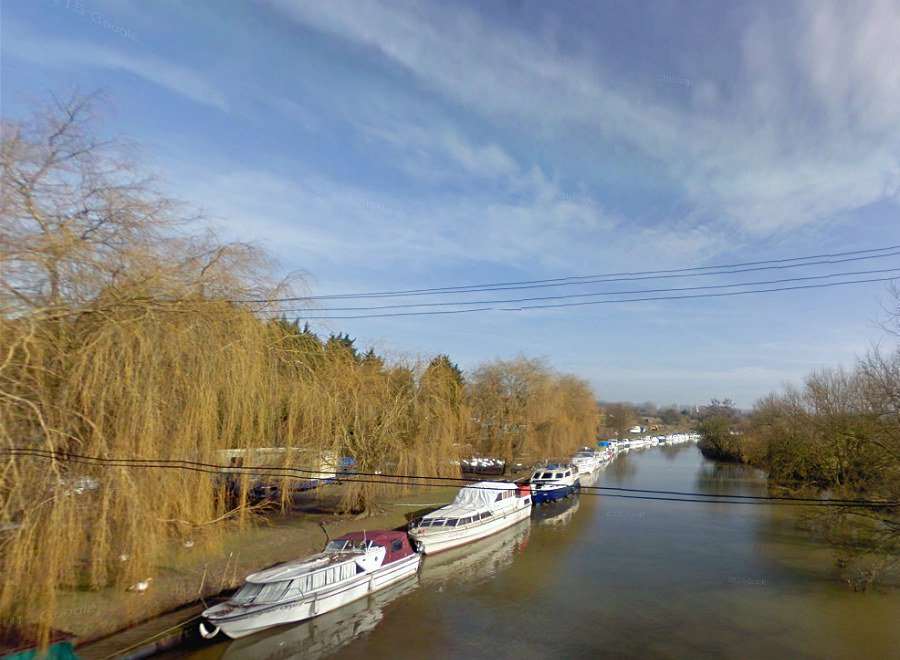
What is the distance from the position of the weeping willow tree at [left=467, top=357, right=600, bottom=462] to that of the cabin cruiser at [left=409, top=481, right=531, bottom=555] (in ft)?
41.4

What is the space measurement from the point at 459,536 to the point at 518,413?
2055cm

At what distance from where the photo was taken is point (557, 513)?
28.8 meters

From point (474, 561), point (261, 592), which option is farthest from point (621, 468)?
point (261, 592)

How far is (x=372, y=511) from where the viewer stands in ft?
73.9

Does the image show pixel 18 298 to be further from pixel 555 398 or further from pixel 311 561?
pixel 555 398

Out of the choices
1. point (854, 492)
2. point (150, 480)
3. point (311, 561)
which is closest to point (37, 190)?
point (150, 480)

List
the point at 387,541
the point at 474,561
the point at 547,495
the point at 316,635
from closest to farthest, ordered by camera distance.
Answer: the point at 316,635 < the point at 387,541 < the point at 474,561 < the point at 547,495

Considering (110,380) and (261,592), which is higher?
(110,380)

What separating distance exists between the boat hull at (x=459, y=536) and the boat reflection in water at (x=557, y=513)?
265 cm

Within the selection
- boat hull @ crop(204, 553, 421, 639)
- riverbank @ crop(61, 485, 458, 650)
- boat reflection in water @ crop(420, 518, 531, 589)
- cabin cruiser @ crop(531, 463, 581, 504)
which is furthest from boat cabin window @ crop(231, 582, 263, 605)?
cabin cruiser @ crop(531, 463, 581, 504)

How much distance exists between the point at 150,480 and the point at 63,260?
12.7 feet

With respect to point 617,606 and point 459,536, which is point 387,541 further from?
point 617,606

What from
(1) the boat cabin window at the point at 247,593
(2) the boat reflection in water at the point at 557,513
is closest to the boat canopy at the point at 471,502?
(2) the boat reflection in water at the point at 557,513

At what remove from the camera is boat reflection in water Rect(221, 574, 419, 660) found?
1184 centimetres
